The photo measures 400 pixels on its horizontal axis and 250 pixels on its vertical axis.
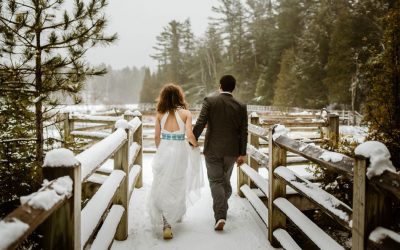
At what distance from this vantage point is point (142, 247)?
13.2 ft

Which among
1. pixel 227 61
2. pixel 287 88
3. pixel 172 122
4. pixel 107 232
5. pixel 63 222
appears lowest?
pixel 107 232

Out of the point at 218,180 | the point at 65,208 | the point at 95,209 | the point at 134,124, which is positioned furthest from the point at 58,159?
the point at 134,124

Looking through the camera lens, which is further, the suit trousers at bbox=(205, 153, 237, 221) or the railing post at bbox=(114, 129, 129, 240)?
the suit trousers at bbox=(205, 153, 237, 221)

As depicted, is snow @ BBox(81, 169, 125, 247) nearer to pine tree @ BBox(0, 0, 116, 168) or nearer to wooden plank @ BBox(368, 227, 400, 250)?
wooden plank @ BBox(368, 227, 400, 250)

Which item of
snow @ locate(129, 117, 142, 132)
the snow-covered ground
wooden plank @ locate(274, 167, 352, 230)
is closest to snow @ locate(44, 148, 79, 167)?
wooden plank @ locate(274, 167, 352, 230)

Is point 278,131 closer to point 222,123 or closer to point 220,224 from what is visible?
point 222,123

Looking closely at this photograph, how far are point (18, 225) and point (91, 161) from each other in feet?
4.03

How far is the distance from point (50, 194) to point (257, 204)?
3697mm

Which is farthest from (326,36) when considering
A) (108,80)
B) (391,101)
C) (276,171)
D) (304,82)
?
(108,80)

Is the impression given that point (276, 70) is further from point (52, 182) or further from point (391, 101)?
point (52, 182)

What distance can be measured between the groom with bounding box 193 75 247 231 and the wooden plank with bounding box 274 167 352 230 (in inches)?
35.4

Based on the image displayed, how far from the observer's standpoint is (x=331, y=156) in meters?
2.70

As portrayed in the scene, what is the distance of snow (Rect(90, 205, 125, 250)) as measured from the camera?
2910mm

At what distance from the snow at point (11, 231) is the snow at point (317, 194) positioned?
6.84ft
